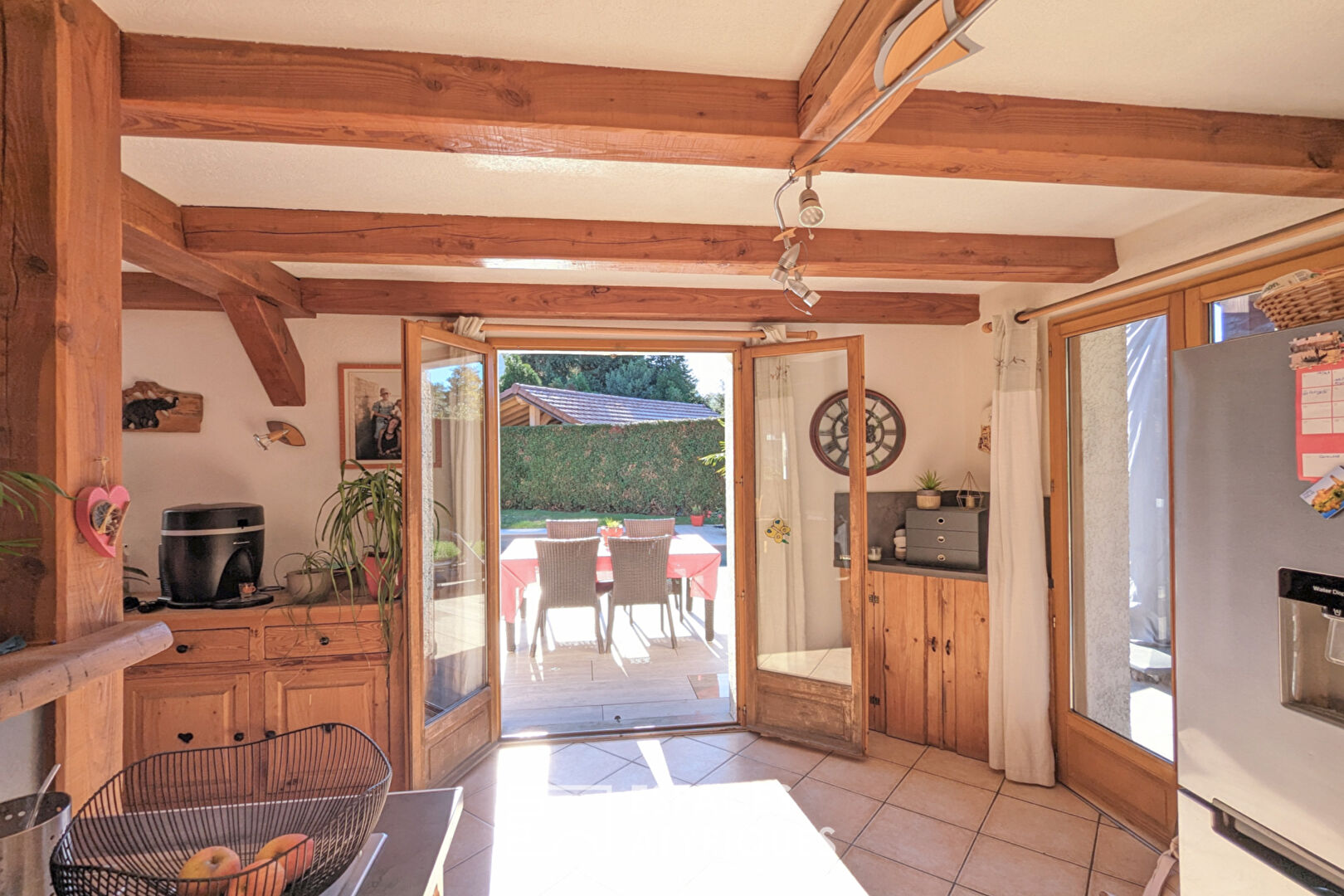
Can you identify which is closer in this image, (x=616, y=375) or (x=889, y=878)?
(x=889, y=878)

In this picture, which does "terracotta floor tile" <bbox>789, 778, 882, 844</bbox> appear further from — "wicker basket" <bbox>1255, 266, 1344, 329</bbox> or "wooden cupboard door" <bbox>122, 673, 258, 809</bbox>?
"wooden cupboard door" <bbox>122, 673, 258, 809</bbox>

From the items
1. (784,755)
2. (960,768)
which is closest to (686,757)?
(784,755)

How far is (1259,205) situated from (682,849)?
2849 millimetres

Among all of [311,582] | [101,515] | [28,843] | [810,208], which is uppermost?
[810,208]

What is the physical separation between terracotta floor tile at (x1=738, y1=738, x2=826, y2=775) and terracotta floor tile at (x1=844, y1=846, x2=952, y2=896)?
0.65m

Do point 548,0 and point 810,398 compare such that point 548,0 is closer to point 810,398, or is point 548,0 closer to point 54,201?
point 54,201

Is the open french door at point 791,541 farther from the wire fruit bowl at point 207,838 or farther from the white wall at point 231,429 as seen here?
the wire fruit bowl at point 207,838

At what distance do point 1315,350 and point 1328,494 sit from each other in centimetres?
27

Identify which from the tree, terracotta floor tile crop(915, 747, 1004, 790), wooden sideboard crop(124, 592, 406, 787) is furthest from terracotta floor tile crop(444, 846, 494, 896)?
the tree

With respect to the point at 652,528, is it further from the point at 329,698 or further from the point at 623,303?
the point at 329,698

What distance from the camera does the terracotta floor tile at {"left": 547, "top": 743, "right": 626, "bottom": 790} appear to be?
2.86 metres

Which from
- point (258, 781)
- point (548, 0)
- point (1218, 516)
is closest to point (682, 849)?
point (258, 781)

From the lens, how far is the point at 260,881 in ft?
2.48

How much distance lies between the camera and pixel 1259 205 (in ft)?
6.40
